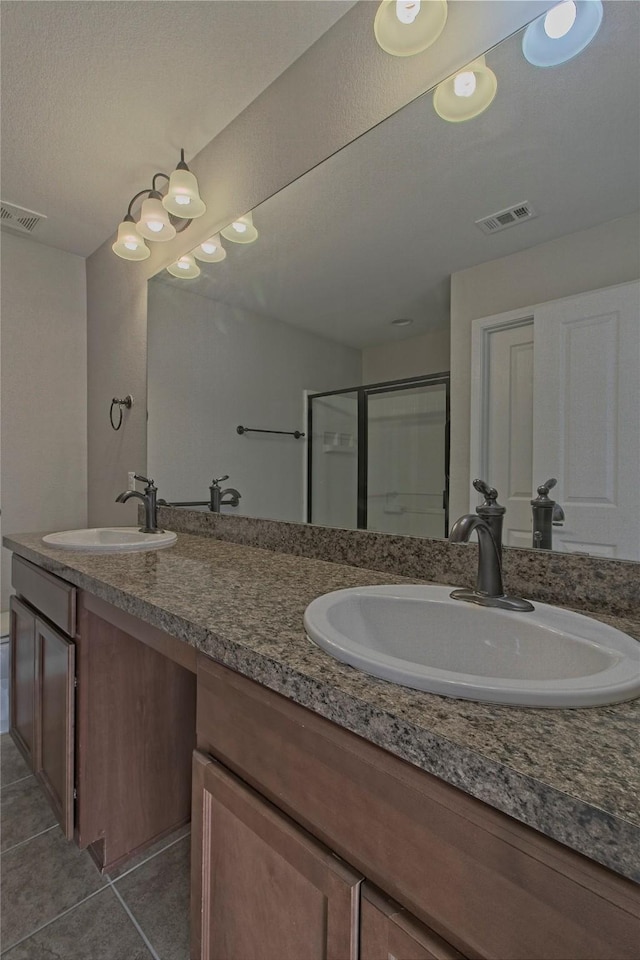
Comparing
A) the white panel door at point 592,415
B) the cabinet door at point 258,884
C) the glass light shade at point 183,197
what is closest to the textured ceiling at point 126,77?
the glass light shade at point 183,197

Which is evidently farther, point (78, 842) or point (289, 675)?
point (78, 842)

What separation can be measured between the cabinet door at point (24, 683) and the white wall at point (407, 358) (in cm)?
133

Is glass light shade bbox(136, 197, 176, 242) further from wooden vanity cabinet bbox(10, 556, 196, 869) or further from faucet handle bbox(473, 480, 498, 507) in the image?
faucet handle bbox(473, 480, 498, 507)

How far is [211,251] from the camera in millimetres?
1794

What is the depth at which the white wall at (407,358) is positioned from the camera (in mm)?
1112

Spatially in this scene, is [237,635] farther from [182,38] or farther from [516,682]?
[182,38]

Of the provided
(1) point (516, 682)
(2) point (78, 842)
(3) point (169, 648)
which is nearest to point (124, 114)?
(3) point (169, 648)

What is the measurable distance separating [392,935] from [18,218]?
2938 mm

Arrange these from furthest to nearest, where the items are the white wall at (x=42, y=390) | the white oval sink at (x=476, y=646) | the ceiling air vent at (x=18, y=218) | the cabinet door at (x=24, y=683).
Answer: the white wall at (x=42, y=390), the ceiling air vent at (x=18, y=218), the cabinet door at (x=24, y=683), the white oval sink at (x=476, y=646)

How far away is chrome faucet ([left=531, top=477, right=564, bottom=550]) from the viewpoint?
901 millimetres

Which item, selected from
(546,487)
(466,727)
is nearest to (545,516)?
(546,487)

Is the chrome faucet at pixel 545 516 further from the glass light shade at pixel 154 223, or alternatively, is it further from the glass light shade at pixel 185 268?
the glass light shade at pixel 154 223

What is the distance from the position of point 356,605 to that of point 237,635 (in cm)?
24

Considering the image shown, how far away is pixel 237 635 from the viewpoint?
27.2 inches
